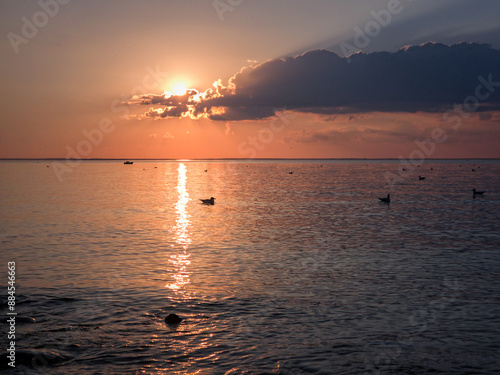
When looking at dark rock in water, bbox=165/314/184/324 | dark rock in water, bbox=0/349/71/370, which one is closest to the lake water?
dark rock in water, bbox=0/349/71/370

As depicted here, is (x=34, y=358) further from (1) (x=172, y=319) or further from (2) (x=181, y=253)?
(2) (x=181, y=253)

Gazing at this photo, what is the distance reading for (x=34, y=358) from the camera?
14367 millimetres

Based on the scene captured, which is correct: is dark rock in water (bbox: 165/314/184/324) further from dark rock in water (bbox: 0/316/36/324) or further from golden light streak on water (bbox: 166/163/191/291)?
dark rock in water (bbox: 0/316/36/324)

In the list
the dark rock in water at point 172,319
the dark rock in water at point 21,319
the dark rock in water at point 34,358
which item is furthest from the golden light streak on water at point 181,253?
the dark rock in water at point 34,358

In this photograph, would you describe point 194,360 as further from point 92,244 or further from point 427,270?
point 92,244

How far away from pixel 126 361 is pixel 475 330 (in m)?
12.4

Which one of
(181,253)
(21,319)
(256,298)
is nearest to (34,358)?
(21,319)

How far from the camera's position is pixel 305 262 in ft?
92.5

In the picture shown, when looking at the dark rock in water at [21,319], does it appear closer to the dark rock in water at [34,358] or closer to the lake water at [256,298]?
the lake water at [256,298]

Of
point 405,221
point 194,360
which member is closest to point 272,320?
point 194,360

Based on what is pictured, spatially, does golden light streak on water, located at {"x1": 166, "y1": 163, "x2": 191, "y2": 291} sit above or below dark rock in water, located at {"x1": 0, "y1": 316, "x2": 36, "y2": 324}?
above

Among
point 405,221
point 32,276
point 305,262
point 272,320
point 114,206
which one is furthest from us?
point 114,206

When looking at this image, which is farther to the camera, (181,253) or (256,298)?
(181,253)

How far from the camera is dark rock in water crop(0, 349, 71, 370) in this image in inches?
553
